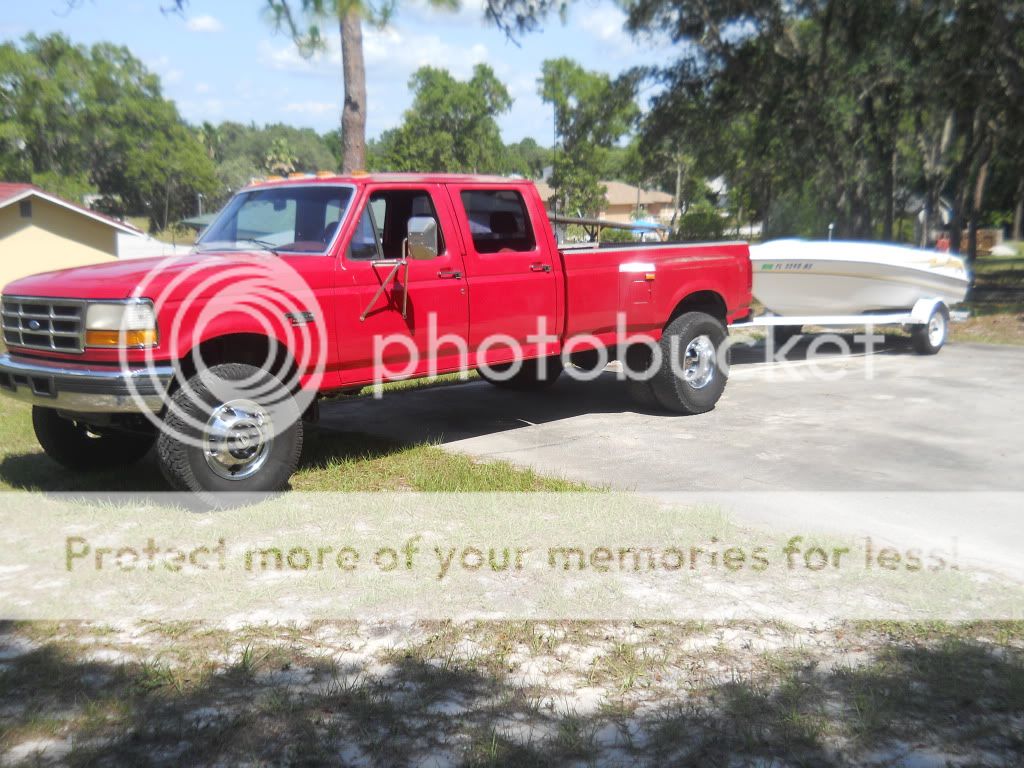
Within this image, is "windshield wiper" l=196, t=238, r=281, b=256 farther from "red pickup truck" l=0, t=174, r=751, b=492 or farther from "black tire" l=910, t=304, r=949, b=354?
"black tire" l=910, t=304, r=949, b=354

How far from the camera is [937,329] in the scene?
43.8ft

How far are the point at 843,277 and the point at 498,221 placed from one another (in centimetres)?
Answer: 673

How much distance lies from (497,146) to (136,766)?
8331cm

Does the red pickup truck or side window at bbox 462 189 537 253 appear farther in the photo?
side window at bbox 462 189 537 253

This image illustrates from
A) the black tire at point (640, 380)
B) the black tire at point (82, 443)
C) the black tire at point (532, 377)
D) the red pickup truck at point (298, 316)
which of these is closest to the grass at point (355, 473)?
the black tire at point (82, 443)

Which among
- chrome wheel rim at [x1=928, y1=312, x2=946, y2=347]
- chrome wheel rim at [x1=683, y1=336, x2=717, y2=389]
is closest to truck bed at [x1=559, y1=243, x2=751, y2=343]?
chrome wheel rim at [x1=683, y1=336, x2=717, y2=389]

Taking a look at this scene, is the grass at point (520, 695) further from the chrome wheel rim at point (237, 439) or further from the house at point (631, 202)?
the house at point (631, 202)

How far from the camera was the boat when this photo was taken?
1286cm

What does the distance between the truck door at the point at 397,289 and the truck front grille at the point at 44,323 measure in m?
1.63

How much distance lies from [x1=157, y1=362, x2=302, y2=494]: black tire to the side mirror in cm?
129

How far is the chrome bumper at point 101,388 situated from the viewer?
569 centimetres

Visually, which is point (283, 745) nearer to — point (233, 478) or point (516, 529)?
point (516, 529)

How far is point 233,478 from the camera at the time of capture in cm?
619

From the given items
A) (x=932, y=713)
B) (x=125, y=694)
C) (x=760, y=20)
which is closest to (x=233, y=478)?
(x=125, y=694)
